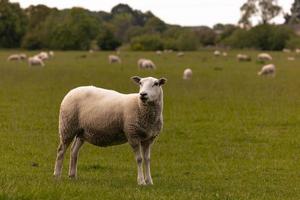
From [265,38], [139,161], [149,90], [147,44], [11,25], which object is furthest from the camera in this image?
[11,25]

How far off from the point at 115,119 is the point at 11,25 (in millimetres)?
106156

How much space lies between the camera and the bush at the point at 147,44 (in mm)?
105675

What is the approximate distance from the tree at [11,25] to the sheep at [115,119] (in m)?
103

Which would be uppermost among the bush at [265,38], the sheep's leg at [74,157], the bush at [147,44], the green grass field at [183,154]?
the sheep's leg at [74,157]

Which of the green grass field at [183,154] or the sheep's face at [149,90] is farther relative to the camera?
the sheep's face at [149,90]

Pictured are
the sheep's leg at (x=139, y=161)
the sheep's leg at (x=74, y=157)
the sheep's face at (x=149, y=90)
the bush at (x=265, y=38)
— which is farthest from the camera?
the bush at (x=265, y=38)

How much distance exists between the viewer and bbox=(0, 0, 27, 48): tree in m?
112

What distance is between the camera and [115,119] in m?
10.2

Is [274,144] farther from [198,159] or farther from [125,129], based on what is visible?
[125,129]

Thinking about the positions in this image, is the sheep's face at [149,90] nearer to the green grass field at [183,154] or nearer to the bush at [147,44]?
the green grass field at [183,154]

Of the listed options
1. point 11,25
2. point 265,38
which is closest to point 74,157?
point 265,38

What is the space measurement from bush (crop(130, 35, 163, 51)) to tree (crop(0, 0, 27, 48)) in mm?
21499

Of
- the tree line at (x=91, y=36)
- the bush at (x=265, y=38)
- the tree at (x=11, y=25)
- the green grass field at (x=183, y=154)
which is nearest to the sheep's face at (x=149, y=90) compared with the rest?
the green grass field at (x=183, y=154)

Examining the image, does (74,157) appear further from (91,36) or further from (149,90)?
(91,36)
